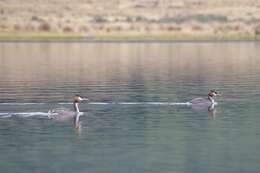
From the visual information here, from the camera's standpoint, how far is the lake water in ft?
80.5

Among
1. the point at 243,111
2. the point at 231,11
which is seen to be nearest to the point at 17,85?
the point at 243,111

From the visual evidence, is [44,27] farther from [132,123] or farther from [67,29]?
[132,123]

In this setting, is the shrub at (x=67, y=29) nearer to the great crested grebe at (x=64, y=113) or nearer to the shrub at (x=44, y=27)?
the shrub at (x=44, y=27)

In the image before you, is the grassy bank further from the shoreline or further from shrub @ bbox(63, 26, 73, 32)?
shrub @ bbox(63, 26, 73, 32)

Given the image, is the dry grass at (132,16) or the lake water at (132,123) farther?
the dry grass at (132,16)

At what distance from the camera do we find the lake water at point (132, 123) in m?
24.5

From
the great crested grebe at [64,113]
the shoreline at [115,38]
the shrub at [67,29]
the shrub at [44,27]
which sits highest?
the great crested grebe at [64,113]

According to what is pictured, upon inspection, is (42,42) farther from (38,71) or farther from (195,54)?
(38,71)

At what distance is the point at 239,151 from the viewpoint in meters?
25.8

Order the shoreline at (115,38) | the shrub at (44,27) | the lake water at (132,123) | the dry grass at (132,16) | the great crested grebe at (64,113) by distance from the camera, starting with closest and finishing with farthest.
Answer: the lake water at (132,123) → the great crested grebe at (64,113) → the shoreline at (115,38) → the dry grass at (132,16) → the shrub at (44,27)

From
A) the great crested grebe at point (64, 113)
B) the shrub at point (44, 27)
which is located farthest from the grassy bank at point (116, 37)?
the great crested grebe at point (64, 113)

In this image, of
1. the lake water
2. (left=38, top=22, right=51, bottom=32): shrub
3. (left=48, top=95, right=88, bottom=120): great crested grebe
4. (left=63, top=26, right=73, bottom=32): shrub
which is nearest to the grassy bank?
(left=63, top=26, right=73, bottom=32): shrub

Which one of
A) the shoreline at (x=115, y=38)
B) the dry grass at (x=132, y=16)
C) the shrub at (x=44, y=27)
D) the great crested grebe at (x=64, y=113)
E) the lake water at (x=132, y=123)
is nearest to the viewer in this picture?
the lake water at (x=132, y=123)

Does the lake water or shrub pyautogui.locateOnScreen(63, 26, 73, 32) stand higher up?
the lake water
